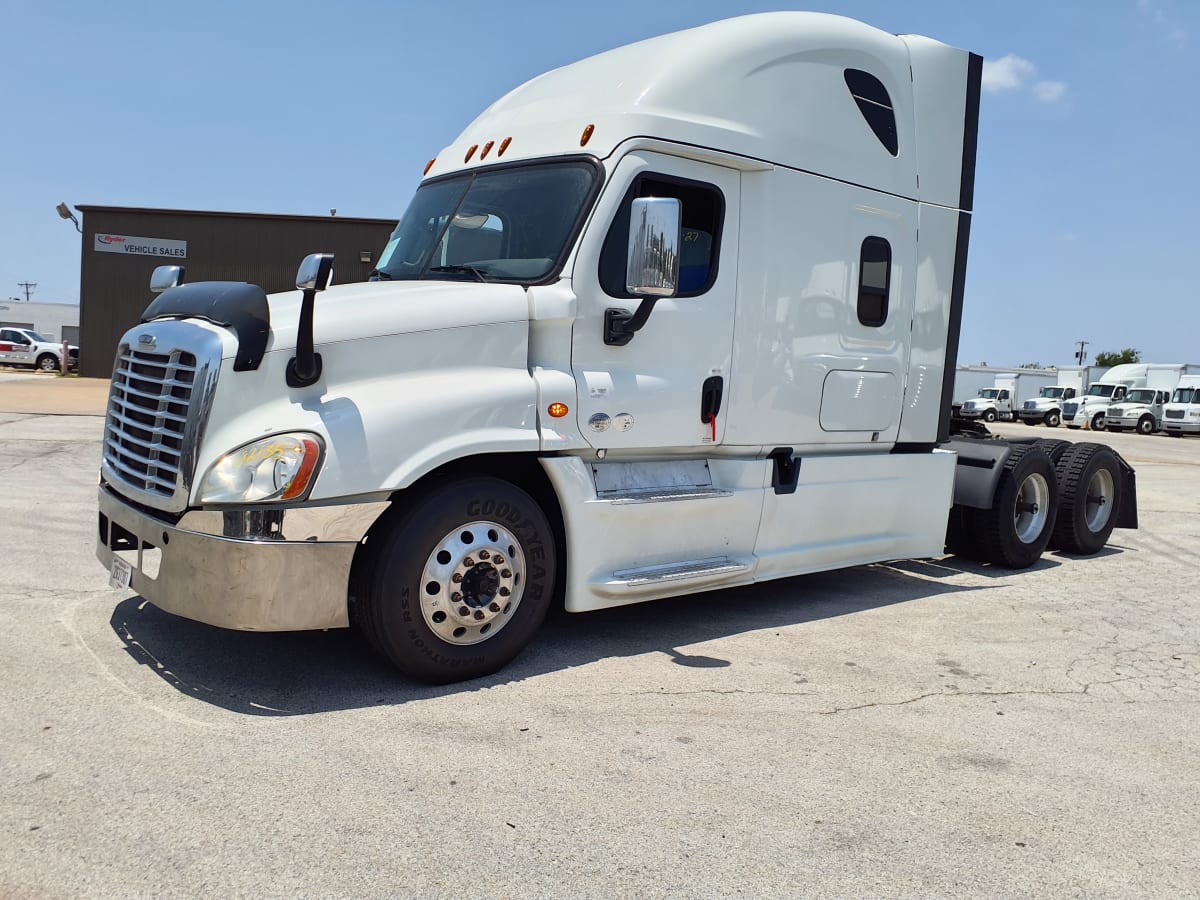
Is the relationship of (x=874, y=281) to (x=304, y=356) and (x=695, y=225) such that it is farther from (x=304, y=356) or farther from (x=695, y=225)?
(x=304, y=356)

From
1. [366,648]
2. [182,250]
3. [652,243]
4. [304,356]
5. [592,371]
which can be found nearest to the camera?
[304,356]

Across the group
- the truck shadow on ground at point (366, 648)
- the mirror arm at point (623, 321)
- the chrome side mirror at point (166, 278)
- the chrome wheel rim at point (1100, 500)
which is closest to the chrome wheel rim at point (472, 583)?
the truck shadow on ground at point (366, 648)

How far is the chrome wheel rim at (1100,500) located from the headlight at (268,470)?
7539 mm

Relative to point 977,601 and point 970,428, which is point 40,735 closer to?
point 977,601

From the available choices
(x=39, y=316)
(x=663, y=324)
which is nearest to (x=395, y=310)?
(x=663, y=324)

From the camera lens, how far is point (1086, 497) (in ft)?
28.8

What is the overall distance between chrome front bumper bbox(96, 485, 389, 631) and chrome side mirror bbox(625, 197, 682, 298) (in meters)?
1.63

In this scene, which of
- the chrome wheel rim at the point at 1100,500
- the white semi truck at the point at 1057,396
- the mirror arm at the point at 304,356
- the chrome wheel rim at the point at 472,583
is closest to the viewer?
the mirror arm at the point at 304,356

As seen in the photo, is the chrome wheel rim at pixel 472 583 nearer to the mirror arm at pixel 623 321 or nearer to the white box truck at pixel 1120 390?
the mirror arm at pixel 623 321

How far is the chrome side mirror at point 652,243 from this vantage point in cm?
471

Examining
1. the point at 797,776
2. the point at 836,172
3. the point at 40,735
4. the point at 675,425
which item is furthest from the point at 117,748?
the point at 836,172

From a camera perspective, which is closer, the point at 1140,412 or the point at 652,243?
the point at 652,243

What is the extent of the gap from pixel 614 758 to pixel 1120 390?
4694 centimetres

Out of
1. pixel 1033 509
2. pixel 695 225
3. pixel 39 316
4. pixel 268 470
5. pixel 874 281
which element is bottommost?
pixel 1033 509
